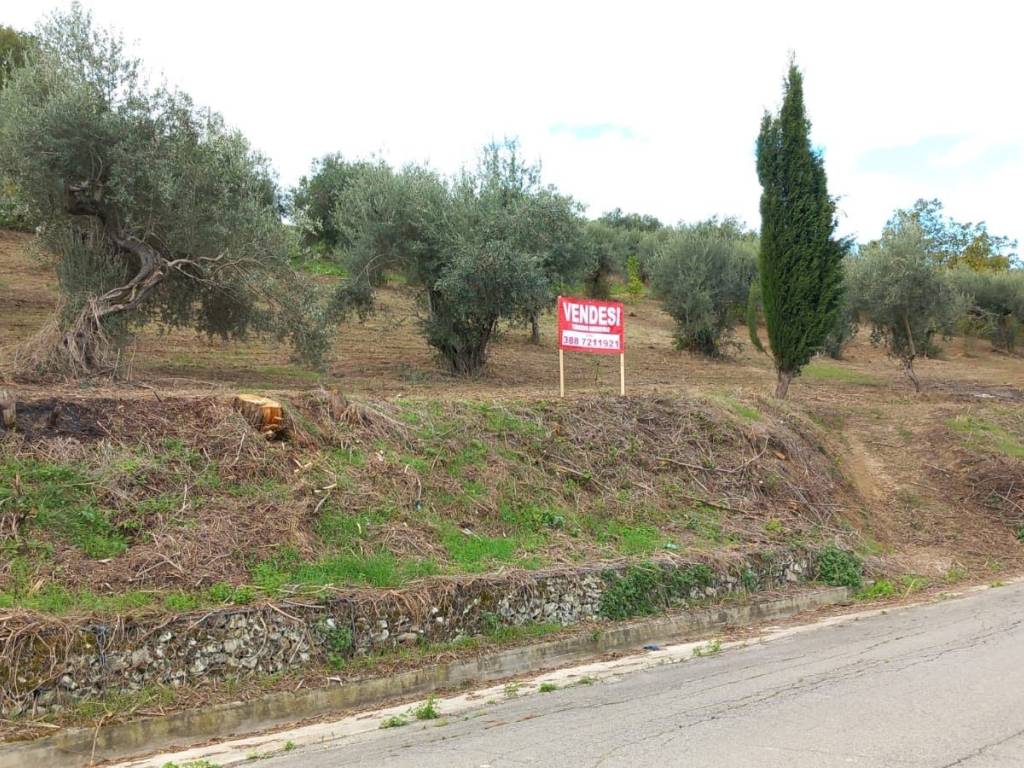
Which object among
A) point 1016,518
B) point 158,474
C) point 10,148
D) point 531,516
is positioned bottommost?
point 1016,518

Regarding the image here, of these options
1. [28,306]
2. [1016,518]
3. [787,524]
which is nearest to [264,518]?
[787,524]

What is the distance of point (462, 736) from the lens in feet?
23.3

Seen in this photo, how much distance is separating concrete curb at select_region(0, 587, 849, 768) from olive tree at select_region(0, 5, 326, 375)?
887cm

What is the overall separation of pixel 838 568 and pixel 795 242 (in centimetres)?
1294

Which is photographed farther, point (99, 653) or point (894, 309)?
point (894, 309)

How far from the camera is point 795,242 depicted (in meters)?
24.9

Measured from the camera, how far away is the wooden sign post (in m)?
16.0

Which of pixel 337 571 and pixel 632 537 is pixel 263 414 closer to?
pixel 337 571

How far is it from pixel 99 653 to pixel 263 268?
39.3 feet

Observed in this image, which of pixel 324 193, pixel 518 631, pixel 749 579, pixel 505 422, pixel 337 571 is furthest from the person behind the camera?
pixel 324 193

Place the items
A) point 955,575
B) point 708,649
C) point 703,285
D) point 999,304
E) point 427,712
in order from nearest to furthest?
point 427,712, point 708,649, point 955,575, point 703,285, point 999,304

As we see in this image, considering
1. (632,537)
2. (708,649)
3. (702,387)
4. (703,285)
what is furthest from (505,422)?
(703,285)

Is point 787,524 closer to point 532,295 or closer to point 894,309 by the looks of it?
point 532,295

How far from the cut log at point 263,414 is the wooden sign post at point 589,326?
5.57m
